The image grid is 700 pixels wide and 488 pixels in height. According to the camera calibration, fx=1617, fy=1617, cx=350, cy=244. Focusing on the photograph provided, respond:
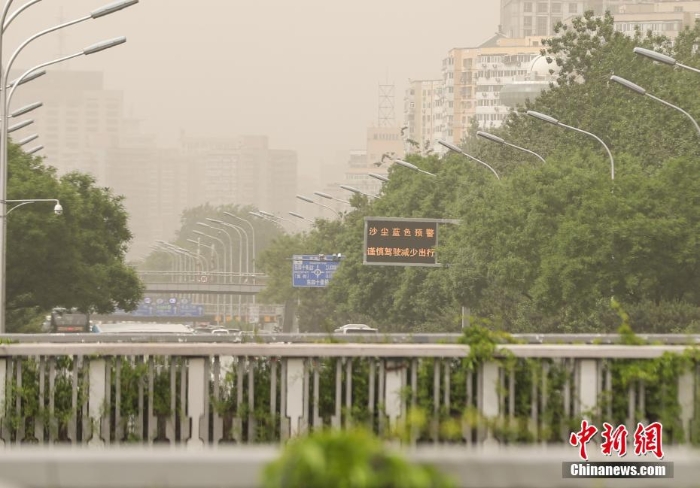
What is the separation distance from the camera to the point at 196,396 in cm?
1093

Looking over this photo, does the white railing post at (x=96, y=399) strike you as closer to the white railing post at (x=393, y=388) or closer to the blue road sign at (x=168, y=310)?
the white railing post at (x=393, y=388)

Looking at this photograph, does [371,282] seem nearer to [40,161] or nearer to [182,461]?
[40,161]

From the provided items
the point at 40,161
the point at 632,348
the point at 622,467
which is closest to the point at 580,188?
the point at 40,161

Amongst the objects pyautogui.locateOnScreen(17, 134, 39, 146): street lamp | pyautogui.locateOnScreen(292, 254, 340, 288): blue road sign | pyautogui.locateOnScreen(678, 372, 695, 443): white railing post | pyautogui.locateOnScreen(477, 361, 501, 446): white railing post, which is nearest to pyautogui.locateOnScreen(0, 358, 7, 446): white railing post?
pyautogui.locateOnScreen(477, 361, 501, 446): white railing post

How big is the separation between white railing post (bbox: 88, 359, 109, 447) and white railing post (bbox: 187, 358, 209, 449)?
0.58 meters

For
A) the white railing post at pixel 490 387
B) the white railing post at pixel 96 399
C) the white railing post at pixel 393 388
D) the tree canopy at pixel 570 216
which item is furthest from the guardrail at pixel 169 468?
the tree canopy at pixel 570 216

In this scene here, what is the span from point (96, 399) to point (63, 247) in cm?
4478

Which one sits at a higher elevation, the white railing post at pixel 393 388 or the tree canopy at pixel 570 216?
the tree canopy at pixel 570 216

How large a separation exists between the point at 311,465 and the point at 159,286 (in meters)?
139

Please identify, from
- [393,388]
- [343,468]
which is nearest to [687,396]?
[393,388]

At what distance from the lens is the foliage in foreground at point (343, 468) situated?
4.36 m

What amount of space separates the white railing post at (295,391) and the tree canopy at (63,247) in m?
41.5

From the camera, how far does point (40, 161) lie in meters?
59.1

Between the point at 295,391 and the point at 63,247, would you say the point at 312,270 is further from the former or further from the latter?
the point at 295,391
